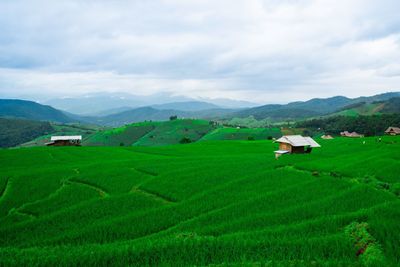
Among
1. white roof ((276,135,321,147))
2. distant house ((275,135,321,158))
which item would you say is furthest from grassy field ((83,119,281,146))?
white roof ((276,135,321,147))

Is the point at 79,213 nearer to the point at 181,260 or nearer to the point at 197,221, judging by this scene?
the point at 197,221

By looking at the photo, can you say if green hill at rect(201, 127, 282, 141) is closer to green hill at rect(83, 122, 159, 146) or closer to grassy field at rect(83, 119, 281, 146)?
grassy field at rect(83, 119, 281, 146)

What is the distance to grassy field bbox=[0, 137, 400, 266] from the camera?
8156mm

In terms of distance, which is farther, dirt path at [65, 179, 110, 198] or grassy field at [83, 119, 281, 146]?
grassy field at [83, 119, 281, 146]

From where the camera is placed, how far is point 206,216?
14.1 m

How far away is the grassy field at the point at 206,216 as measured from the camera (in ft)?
26.8

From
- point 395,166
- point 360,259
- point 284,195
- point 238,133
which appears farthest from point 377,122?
point 360,259

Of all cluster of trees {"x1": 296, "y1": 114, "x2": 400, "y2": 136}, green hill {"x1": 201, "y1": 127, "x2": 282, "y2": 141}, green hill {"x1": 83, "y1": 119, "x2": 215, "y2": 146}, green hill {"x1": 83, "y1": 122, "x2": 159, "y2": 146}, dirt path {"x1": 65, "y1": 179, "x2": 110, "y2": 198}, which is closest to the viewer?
dirt path {"x1": 65, "y1": 179, "x2": 110, "y2": 198}

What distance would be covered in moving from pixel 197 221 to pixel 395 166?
14.4 m

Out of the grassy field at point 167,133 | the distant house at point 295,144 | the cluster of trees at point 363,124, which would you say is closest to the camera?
the distant house at point 295,144

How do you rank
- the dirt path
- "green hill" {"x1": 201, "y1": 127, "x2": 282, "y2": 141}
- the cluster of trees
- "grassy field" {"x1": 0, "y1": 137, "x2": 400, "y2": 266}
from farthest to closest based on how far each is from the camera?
1. "green hill" {"x1": 201, "y1": 127, "x2": 282, "y2": 141}
2. the cluster of trees
3. the dirt path
4. "grassy field" {"x1": 0, "y1": 137, "x2": 400, "y2": 266}

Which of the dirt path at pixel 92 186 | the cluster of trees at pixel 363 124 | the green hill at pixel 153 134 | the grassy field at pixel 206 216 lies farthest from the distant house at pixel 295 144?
the green hill at pixel 153 134

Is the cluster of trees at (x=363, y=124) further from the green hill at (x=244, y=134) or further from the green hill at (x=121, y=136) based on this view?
the green hill at (x=121, y=136)

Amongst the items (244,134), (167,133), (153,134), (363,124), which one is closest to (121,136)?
(153,134)
